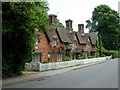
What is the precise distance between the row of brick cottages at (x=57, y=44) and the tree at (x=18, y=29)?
4.42m

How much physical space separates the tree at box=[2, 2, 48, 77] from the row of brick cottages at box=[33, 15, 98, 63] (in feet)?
14.5

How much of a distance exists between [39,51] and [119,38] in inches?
2030

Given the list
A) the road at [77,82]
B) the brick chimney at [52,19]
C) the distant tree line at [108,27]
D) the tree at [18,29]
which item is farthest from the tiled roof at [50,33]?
the distant tree line at [108,27]

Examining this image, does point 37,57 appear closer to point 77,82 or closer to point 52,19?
point 52,19

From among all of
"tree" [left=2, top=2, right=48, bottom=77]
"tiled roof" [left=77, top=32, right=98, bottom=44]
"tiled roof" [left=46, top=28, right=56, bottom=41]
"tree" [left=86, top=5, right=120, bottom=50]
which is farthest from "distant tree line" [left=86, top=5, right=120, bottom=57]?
"tree" [left=2, top=2, right=48, bottom=77]

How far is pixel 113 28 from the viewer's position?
71.2 meters

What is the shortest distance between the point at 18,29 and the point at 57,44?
2067 cm

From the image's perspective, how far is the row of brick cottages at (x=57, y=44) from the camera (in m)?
31.2

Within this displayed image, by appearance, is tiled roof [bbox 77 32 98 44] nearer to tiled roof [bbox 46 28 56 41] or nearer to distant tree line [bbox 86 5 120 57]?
tiled roof [bbox 46 28 56 41]

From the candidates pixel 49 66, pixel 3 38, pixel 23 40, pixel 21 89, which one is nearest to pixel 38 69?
pixel 49 66

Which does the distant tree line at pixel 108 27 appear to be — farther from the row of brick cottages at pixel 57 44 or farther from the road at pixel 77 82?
the road at pixel 77 82

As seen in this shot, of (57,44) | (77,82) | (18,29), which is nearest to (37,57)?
(57,44)

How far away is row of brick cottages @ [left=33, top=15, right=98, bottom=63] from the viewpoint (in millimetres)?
31155

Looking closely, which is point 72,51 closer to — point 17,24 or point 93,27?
point 17,24
